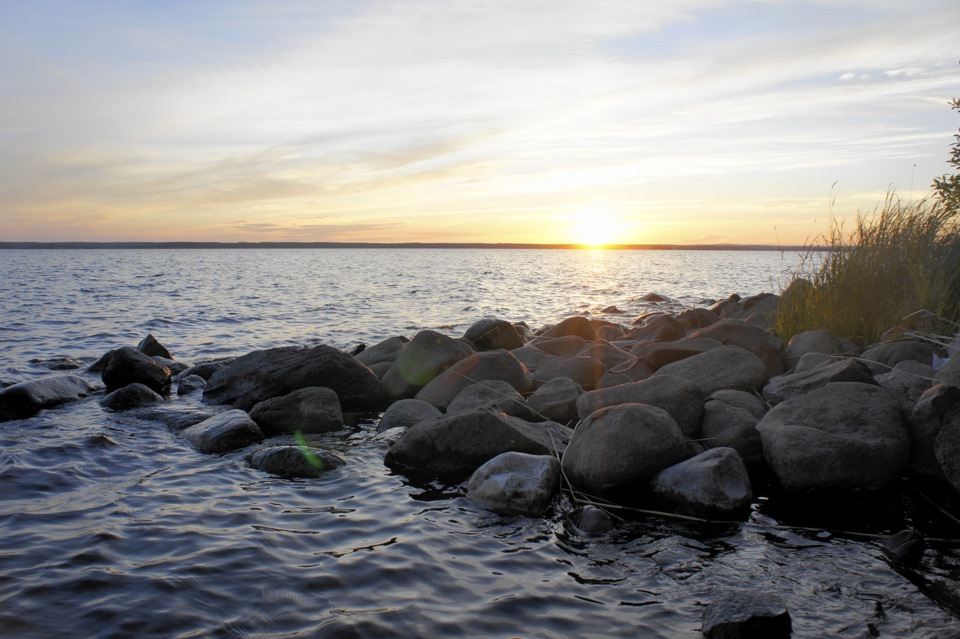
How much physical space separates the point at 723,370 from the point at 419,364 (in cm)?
479

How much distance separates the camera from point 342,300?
2877cm

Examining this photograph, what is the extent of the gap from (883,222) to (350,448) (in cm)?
902

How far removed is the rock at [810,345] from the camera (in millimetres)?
9500

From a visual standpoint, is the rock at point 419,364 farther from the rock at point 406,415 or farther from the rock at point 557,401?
the rock at point 557,401

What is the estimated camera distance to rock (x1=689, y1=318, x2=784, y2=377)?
32.3 feet

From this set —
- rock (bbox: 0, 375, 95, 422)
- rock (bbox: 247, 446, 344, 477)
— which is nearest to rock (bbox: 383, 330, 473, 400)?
rock (bbox: 247, 446, 344, 477)

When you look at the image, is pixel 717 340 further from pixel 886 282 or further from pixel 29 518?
pixel 29 518

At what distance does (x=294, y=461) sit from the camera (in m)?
7.25

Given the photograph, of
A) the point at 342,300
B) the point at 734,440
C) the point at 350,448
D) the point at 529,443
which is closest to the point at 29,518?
the point at 350,448

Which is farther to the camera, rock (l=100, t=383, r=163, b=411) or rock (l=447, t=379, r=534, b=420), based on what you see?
rock (l=100, t=383, r=163, b=411)

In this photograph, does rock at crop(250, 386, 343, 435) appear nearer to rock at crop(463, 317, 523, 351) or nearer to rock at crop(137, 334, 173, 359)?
rock at crop(463, 317, 523, 351)

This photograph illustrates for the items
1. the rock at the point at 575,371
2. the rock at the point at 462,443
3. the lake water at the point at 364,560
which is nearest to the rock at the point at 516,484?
the lake water at the point at 364,560

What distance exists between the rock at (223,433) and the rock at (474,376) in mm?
2542

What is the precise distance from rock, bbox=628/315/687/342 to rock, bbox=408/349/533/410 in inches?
133
